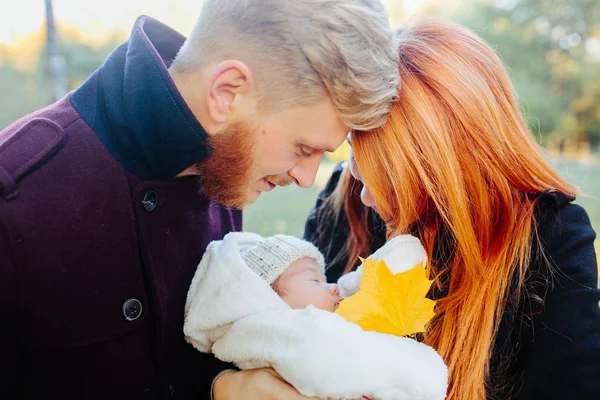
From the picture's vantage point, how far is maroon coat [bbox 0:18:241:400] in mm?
1281

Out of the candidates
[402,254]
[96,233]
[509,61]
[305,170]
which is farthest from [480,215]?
[509,61]

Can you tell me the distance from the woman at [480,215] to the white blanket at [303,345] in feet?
0.85

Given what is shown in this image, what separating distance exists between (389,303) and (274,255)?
15.8 inches

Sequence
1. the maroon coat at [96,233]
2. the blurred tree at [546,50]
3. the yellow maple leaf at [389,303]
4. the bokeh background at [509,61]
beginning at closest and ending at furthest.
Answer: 1. the maroon coat at [96,233]
2. the yellow maple leaf at [389,303]
3. the bokeh background at [509,61]
4. the blurred tree at [546,50]

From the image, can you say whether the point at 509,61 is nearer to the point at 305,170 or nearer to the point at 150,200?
the point at 305,170

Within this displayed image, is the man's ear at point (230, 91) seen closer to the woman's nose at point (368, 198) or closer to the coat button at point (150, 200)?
the coat button at point (150, 200)

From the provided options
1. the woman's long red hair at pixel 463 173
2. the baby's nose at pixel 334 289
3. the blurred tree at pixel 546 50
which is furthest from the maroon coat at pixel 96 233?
the blurred tree at pixel 546 50

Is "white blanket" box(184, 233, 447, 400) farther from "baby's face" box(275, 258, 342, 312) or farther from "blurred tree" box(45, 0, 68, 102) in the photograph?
"blurred tree" box(45, 0, 68, 102)

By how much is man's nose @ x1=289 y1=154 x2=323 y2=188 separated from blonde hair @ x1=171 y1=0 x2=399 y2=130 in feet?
0.61

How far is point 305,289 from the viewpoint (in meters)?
1.58

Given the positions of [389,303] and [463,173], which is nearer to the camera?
[389,303]

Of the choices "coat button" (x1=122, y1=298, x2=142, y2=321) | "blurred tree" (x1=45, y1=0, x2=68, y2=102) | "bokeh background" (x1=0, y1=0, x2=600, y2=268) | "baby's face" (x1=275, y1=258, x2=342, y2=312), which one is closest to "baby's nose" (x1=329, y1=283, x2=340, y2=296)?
"baby's face" (x1=275, y1=258, x2=342, y2=312)

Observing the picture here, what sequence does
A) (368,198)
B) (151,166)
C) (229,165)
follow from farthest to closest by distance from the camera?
1. (368,198)
2. (229,165)
3. (151,166)

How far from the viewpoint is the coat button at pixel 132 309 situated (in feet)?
4.62
